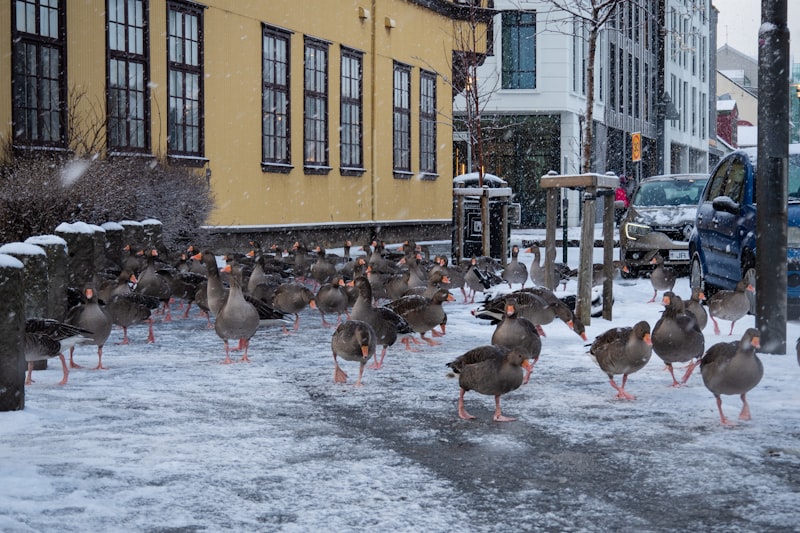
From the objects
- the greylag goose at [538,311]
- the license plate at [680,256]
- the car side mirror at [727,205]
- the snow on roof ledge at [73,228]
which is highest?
the car side mirror at [727,205]

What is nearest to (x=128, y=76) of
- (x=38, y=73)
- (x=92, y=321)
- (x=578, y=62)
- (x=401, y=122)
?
(x=38, y=73)

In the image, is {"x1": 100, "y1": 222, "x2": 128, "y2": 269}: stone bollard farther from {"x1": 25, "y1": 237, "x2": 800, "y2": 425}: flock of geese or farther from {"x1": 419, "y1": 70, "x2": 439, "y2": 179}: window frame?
{"x1": 419, "y1": 70, "x2": 439, "y2": 179}: window frame

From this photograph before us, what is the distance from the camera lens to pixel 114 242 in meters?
16.2

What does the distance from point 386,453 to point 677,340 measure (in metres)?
3.32

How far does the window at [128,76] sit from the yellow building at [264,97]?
30 mm

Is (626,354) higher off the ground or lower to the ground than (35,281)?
lower

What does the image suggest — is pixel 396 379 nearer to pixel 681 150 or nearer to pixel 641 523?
pixel 641 523

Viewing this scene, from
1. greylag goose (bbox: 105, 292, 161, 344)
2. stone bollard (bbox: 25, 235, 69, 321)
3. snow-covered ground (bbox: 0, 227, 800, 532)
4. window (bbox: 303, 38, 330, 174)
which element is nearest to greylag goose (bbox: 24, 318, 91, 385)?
snow-covered ground (bbox: 0, 227, 800, 532)

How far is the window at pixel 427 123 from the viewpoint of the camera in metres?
33.0

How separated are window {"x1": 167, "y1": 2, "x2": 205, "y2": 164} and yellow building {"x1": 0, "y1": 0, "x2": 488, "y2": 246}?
4cm

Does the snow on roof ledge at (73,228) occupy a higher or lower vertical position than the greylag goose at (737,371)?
higher

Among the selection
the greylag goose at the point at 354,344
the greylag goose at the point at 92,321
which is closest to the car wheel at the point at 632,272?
the greylag goose at the point at 354,344

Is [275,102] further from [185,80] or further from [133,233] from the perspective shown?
[133,233]

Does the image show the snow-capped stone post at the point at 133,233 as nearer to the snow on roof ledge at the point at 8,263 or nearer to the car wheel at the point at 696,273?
the car wheel at the point at 696,273
